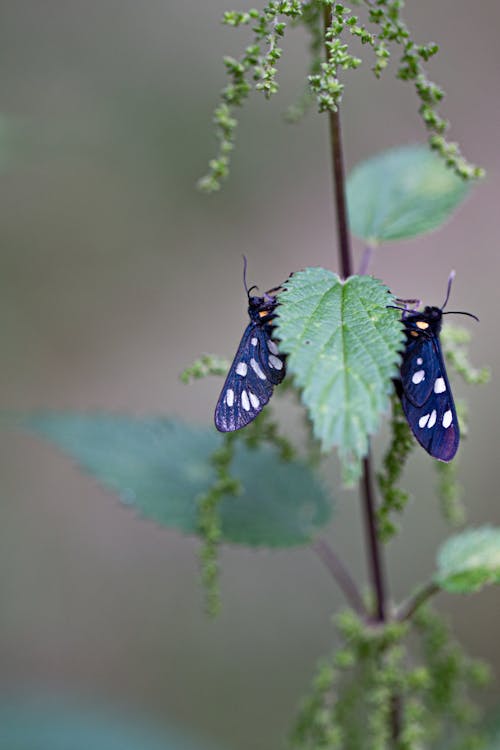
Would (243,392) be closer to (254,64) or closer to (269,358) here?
(269,358)

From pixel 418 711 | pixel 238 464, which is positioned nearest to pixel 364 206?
pixel 238 464

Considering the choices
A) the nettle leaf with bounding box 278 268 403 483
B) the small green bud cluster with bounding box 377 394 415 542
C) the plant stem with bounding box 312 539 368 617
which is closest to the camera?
the nettle leaf with bounding box 278 268 403 483

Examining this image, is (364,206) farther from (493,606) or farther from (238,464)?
(493,606)

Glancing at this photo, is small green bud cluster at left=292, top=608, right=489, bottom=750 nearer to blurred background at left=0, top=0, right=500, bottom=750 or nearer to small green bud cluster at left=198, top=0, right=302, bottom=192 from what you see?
small green bud cluster at left=198, top=0, right=302, bottom=192

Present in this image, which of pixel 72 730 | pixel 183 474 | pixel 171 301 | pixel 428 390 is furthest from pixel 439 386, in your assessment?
pixel 171 301

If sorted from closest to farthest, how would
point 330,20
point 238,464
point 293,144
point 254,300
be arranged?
point 330,20
point 254,300
point 238,464
point 293,144

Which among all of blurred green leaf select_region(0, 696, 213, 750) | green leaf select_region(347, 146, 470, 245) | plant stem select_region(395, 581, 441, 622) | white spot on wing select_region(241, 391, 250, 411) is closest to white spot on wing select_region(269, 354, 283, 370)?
white spot on wing select_region(241, 391, 250, 411)

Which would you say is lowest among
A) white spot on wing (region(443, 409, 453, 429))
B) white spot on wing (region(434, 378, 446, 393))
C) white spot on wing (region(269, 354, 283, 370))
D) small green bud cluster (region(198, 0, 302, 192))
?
white spot on wing (region(443, 409, 453, 429))
